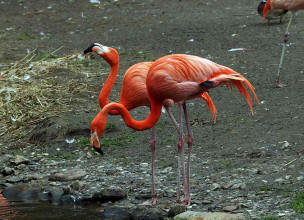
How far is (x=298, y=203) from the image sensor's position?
4781mm

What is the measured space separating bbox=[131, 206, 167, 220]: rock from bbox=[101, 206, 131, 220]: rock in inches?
4.1

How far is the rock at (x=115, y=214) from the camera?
Answer: 512cm

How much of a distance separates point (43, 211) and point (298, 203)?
229 cm

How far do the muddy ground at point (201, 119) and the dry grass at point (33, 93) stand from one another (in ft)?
0.31

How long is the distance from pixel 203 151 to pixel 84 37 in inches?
242

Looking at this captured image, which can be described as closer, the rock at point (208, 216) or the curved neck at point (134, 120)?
the rock at point (208, 216)

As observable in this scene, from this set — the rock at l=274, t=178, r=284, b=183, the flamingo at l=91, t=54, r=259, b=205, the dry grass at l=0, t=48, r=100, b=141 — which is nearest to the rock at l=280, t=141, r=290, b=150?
the rock at l=274, t=178, r=284, b=183

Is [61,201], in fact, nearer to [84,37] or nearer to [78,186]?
[78,186]

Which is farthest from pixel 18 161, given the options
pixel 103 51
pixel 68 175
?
pixel 103 51

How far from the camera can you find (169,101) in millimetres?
5250

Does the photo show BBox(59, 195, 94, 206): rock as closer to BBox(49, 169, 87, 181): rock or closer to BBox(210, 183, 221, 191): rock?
BBox(49, 169, 87, 181): rock

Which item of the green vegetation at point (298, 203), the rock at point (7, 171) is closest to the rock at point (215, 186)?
the green vegetation at point (298, 203)

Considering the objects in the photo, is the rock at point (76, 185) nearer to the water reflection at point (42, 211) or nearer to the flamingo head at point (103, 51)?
the water reflection at point (42, 211)

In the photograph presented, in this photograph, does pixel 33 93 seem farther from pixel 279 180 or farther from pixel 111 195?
pixel 279 180
